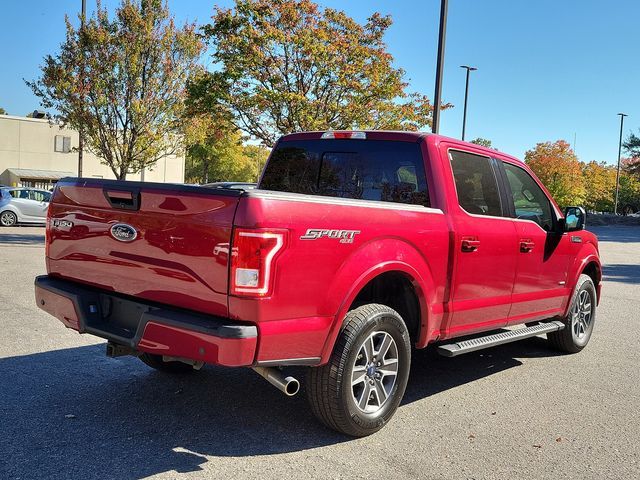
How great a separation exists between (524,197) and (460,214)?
1.33 metres

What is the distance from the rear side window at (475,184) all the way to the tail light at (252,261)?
200 cm

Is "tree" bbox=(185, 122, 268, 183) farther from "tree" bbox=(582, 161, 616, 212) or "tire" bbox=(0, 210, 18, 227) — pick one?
"tree" bbox=(582, 161, 616, 212)

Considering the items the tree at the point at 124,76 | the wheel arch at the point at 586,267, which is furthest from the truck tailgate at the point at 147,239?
the tree at the point at 124,76

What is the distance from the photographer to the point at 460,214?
455 centimetres

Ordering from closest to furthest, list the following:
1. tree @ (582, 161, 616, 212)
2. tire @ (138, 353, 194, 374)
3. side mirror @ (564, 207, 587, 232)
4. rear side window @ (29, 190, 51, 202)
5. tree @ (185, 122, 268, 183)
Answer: tire @ (138, 353, 194, 374), side mirror @ (564, 207, 587, 232), rear side window @ (29, 190, 51, 202), tree @ (185, 122, 268, 183), tree @ (582, 161, 616, 212)

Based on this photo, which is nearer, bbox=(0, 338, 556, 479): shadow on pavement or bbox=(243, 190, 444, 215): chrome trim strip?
bbox=(243, 190, 444, 215): chrome trim strip

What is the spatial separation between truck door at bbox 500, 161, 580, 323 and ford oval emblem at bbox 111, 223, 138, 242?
318 cm

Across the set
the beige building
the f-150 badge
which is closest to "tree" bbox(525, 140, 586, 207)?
the beige building

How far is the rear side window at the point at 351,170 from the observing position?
180 inches

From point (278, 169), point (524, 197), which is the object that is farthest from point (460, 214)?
point (278, 169)

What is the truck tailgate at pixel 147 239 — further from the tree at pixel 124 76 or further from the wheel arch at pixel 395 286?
the tree at pixel 124 76

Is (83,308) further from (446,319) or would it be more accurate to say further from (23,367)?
(446,319)

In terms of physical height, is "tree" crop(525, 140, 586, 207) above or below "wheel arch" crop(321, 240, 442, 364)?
above

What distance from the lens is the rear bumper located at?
3121 millimetres
